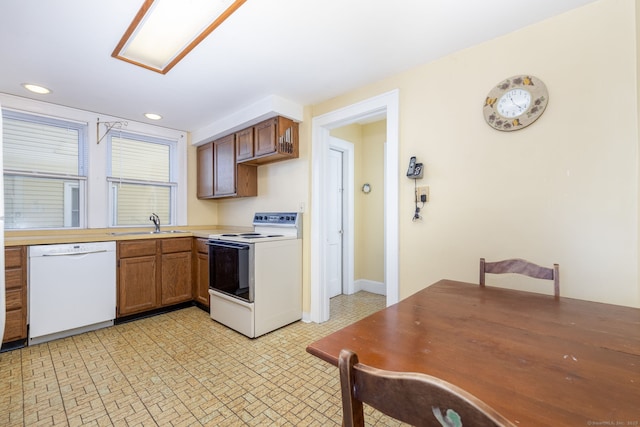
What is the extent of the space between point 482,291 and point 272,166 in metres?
2.63

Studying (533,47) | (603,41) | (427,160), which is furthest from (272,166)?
(603,41)

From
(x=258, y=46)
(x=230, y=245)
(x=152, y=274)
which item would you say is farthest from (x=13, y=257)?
(x=258, y=46)

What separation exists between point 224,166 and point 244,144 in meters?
0.51

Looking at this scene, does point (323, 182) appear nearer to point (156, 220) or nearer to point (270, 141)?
point (270, 141)

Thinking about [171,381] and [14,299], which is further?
[14,299]

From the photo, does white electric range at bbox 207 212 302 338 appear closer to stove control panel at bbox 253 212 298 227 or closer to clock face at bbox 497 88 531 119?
stove control panel at bbox 253 212 298 227

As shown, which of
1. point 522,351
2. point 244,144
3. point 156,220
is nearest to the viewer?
point 522,351

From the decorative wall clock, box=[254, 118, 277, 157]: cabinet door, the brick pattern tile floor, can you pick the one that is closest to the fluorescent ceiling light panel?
box=[254, 118, 277, 157]: cabinet door

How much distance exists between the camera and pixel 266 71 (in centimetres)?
234

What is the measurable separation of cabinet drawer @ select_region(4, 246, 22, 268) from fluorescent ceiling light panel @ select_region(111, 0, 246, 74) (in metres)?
1.86

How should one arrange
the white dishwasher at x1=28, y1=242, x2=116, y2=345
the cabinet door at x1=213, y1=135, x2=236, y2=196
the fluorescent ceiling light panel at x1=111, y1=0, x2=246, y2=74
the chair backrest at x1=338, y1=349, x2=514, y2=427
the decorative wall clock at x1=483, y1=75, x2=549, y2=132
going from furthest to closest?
the cabinet door at x1=213, y1=135, x2=236, y2=196 → the white dishwasher at x1=28, y1=242, x2=116, y2=345 → the decorative wall clock at x1=483, y1=75, x2=549, y2=132 → the fluorescent ceiling light panel at x1=111, y1=0, x2=246, y2=74 → the chair backrest at x1=338, y1=349, x2=514, y2=427

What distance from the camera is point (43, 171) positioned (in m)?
3.04

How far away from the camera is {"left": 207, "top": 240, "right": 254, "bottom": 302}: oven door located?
265 cm

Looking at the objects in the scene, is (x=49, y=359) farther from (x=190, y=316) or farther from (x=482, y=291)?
(x=482, y=291)
